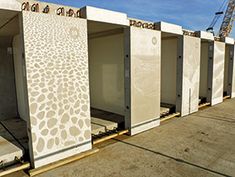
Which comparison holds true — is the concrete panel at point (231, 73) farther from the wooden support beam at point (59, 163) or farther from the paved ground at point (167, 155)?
the wooden support beam at point (59, 163)

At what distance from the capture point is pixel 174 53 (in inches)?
272

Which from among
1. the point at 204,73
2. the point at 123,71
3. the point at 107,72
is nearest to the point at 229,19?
the point at 204,73

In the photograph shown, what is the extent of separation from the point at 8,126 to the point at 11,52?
2.06 metres

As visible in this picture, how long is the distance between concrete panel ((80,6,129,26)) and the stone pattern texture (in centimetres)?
489

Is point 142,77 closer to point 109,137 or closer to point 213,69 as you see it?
point 109,137

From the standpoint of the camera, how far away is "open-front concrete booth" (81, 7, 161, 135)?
4.40 meters

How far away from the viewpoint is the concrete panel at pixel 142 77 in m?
4.50

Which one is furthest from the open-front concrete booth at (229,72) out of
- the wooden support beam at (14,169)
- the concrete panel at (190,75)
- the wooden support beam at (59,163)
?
the wooden support beam at (14,169)

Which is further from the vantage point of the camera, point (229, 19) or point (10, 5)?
point (229, 19)

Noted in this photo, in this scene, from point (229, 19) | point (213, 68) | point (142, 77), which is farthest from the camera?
point (229, 19)

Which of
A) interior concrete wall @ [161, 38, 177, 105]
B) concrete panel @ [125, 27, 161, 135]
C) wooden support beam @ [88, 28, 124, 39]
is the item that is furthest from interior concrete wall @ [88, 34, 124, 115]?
interior concrete wall @ [161, 38, 177, 105]

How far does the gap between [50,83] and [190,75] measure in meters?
4.61

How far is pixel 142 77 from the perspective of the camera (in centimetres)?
477

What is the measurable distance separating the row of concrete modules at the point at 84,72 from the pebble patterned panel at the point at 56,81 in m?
0.02
